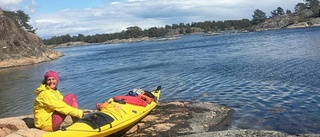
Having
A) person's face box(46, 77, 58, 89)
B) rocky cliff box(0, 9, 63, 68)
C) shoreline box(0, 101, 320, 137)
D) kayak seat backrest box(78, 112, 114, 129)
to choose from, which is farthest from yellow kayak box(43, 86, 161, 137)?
rocky cliff box(0, 9, 63, 68)

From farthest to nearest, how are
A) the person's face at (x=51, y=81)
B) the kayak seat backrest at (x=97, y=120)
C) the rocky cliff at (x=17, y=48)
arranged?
the rocky cliff at (x=17, y=48)
the kayak seat backrest at (x=97, y=120)
the person's face at (x=51, y=81)

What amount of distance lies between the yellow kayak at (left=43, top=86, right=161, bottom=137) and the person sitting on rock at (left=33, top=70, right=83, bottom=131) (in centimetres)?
41

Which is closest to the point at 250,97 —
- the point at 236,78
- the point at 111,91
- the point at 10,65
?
the point at 236,78

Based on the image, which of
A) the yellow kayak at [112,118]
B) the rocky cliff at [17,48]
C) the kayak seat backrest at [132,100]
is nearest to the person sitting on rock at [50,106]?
the yellow kayak at [112,118]

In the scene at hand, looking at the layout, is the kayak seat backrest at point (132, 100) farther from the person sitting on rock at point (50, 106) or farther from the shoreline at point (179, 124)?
the person sitting on rock at point (50, 106)

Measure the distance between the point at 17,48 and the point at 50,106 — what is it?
5124 centimetres

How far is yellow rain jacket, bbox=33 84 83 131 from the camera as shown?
902 cm

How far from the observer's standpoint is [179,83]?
23.0 meters

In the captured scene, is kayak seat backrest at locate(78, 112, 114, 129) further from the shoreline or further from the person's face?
the person's face

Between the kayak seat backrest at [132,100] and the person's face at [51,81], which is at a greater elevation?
the person's face at [51,81]

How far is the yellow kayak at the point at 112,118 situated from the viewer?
31.0ft

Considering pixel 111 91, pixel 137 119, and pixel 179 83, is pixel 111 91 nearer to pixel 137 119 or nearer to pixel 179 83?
pixel 179 83

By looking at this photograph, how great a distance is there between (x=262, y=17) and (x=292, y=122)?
583ft

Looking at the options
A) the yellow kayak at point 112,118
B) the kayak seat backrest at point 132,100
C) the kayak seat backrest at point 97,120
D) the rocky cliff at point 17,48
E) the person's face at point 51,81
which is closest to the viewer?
the person's face at point 51,81
